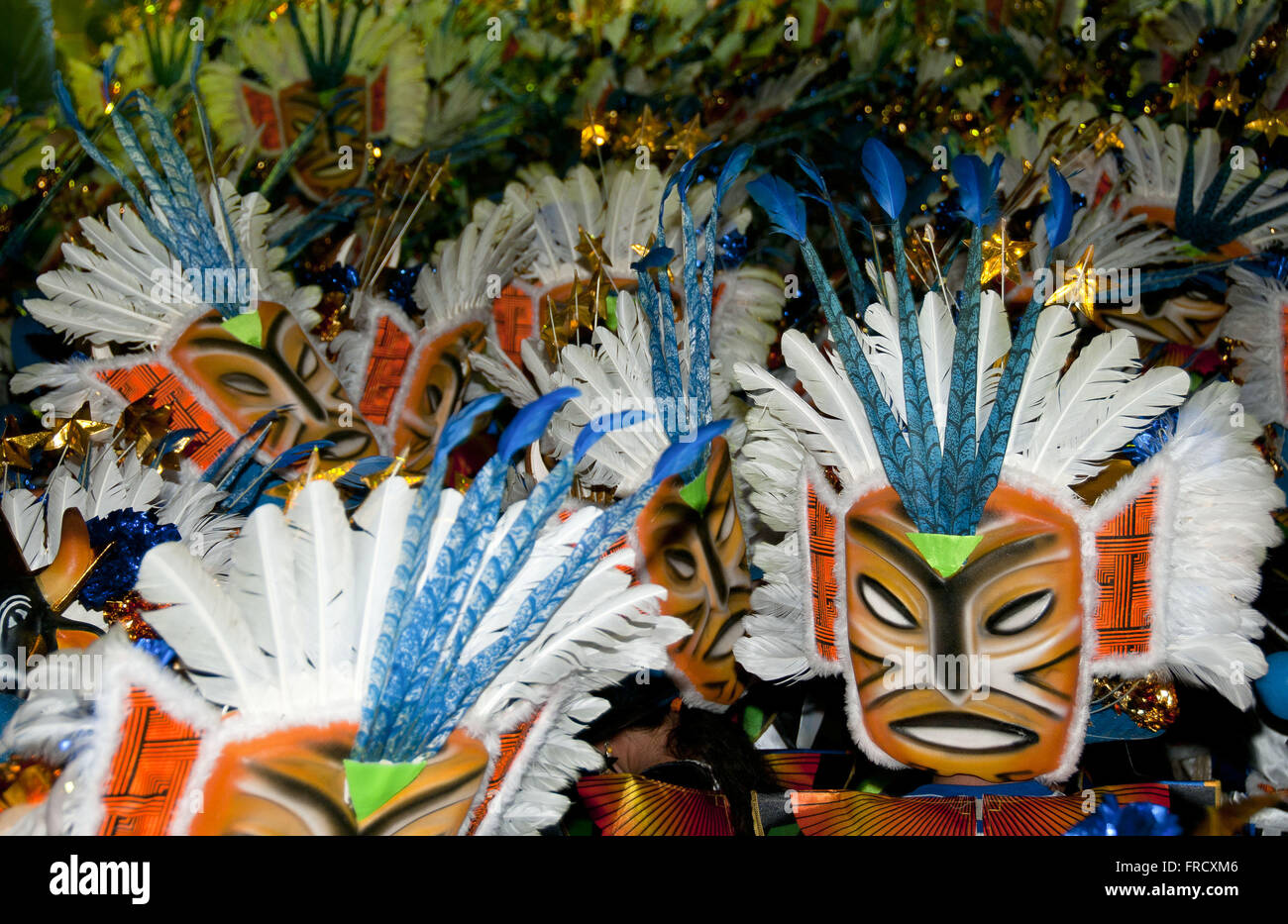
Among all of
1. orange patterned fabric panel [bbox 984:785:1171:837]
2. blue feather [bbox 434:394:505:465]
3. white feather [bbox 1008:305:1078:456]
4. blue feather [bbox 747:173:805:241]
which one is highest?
blue feather [bbox 747:173:805:241]

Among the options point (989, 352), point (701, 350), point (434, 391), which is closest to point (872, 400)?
point (989, 352)

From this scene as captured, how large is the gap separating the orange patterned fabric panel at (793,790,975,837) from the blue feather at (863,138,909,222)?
706 mm

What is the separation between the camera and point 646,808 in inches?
A: 50.2

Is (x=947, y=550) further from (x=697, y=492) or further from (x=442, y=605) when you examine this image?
(x=442, y=605)

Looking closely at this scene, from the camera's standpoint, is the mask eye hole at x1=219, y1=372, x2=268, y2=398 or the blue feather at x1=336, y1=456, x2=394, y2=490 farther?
the mask eye hole at x1=219, y1=372, x2=268, y2=398

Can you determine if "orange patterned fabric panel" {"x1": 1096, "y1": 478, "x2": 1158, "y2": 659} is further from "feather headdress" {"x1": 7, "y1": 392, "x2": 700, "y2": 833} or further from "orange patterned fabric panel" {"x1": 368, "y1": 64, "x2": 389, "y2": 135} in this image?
"orange patterned fabric panel" {"x1": 368, "y1": 64, "x2": 389, "y2": 135}

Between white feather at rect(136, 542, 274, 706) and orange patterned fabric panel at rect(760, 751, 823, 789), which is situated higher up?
white feather at rect(136, 542, 274, 706)

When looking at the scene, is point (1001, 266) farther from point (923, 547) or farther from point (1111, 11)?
point (1111, 11)

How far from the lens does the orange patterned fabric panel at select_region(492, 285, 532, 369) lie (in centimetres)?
188

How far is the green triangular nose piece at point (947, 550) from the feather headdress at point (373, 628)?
1.11 feet

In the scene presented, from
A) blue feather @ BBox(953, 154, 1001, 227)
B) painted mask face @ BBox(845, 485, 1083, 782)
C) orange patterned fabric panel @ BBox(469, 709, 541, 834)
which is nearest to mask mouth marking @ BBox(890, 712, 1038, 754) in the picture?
painted mask face @ BBox(845, 485, 1083, 782)

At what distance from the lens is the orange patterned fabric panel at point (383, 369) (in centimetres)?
176

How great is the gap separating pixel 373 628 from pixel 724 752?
65 centimetres
